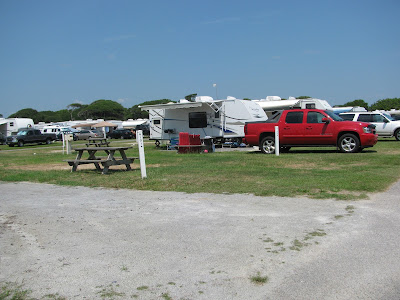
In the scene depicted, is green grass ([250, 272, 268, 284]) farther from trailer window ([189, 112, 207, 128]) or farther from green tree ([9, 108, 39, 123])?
green tree ([9, 108, 39, 123])

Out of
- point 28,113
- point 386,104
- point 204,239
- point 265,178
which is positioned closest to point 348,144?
point 265,178

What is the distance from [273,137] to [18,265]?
43.6 feet

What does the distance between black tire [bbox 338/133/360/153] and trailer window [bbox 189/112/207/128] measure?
9312mm

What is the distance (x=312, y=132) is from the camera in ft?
52.6

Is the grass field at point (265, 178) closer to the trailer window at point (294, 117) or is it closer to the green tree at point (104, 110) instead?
the trailer window at point (294, 117)

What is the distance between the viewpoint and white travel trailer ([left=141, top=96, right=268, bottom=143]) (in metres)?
22.8

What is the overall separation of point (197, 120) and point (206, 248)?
19241 millimetres

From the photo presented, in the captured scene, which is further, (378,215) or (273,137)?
(273,137)

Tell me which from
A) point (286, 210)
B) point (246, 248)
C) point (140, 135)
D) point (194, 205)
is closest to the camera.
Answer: point (246, 248)

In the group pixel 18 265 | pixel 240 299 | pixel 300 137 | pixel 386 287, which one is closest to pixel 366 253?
pixel 386 287

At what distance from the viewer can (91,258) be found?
4512mm

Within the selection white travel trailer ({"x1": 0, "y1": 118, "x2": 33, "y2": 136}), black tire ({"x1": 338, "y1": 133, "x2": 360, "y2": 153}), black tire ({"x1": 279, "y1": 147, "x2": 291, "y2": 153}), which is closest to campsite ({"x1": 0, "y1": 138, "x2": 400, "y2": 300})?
black tire ({"x1": 338, "y1": 133, "x2": 360, "y2": 153})

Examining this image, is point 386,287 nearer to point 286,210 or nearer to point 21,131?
point 286,210

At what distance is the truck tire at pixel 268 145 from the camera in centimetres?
1667
